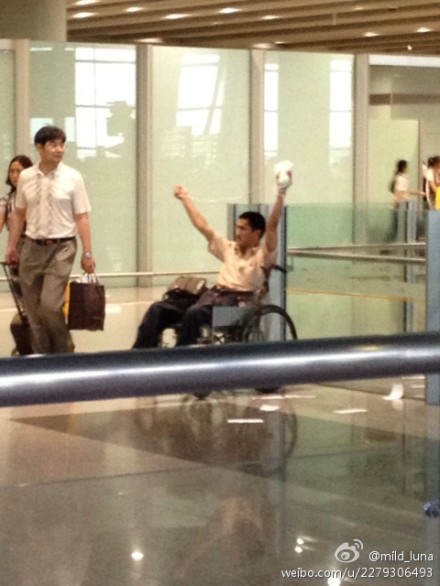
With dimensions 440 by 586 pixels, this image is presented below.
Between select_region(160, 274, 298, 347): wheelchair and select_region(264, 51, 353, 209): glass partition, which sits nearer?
select_region(160, 274, 298, 347): wheelchair

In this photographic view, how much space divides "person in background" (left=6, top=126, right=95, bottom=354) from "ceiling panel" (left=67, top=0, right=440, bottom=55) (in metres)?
14.5

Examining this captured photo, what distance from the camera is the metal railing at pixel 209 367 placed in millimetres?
1365

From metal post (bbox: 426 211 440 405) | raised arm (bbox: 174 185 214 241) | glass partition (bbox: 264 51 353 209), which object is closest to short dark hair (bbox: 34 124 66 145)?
raised arm (bbox: 174 185 214 241)

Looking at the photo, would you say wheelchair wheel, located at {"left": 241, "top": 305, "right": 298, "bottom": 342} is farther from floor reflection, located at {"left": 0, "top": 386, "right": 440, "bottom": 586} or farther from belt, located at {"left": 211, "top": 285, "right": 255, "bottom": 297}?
floor reflection, located at {"left": 0, "top": 386, "right": 440, "bottom": 586}

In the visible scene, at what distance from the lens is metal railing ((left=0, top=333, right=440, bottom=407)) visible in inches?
53.7

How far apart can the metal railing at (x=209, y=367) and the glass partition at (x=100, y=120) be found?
16.2m

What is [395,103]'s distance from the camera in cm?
2478

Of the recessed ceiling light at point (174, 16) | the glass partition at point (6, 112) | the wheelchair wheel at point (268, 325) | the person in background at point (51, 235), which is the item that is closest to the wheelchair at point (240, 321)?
the wheelchair wheel at point (268, 325)

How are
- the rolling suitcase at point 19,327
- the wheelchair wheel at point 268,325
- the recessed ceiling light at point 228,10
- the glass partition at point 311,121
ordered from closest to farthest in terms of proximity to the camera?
the wheelchair wheel at point 268,325 → the rolling suitcase at point 19,327 → the glass partition at point 311,121 → the recessed ceiling light at point 228,10

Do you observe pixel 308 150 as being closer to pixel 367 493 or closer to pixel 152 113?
pixel 152 113

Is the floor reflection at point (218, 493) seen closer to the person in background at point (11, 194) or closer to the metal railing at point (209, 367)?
the metal railing at point (209, 367)

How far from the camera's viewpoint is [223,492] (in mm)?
5172

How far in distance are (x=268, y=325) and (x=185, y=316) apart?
0.76 meters

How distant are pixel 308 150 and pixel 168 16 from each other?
26.5 ft
